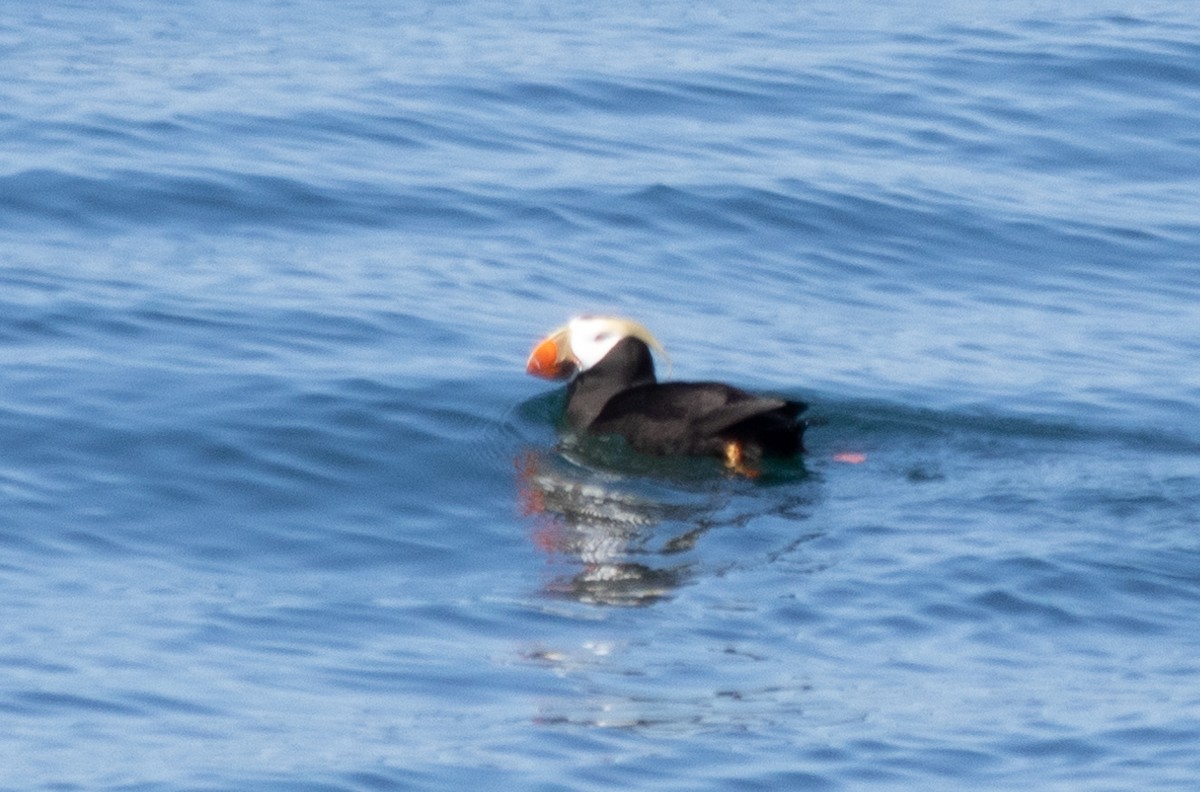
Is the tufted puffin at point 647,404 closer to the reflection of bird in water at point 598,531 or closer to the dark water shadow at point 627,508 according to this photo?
the dark water shadow at point 627,508

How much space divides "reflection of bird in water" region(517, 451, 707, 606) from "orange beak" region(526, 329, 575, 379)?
1.81ft

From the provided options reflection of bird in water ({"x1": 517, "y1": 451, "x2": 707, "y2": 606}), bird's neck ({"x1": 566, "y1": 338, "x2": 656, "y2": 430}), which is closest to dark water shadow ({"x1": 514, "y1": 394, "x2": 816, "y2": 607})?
reflection of bird in water ({"x1": 517, "y1": 451, "x2": 707, "y2": 606})

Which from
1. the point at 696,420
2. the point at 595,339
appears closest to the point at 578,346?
the point at 595,339

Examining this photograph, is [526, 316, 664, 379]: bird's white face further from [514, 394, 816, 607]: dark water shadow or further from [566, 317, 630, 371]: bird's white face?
[514, 394, 816, 607]: dark water shadow

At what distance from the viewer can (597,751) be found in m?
5.28

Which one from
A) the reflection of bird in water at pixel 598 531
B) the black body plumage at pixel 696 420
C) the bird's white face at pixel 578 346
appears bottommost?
the reflection of bird in water at pixel 598 531

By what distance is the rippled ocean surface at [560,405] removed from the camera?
549 centimetres

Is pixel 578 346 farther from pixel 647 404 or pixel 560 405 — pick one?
pixel 647 404

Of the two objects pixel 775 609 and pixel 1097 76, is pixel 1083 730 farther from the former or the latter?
pixel 1097 76

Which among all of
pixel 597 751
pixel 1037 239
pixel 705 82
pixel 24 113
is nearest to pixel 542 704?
pixel 597 751

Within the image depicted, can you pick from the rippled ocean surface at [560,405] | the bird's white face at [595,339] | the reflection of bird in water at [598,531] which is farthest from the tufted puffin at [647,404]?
the reflection of bird in water at [598,531]

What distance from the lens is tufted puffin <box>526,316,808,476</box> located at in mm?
7965

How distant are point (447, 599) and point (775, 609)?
38.0 inches

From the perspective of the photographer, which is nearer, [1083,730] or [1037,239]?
[1083,730]
